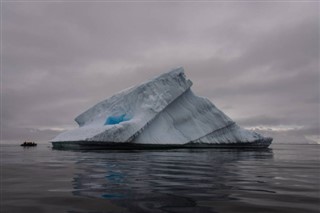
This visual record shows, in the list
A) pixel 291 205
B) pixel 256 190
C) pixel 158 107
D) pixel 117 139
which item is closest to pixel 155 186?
pixel 256 190

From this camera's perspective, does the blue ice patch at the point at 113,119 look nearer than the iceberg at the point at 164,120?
No

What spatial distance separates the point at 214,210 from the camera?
4191mm

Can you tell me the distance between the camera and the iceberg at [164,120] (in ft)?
92.8

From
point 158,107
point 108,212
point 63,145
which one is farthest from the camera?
point 63,145

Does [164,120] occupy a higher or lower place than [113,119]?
lower

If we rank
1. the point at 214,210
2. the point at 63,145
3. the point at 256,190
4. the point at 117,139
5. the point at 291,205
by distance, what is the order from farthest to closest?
the point at 63,145
the point at 117,139
the point at 256,190
the point at 291,205
the point at 214,210

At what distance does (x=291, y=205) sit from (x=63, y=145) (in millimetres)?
29571

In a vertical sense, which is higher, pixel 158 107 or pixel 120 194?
pixel 158 107

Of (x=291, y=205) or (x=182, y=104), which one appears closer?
(x=291, y=205)

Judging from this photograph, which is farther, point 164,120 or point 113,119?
point 164,120

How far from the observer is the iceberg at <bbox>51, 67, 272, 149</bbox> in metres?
28.3

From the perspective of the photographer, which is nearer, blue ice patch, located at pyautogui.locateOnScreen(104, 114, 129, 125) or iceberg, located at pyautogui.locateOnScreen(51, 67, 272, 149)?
iceberg, located at pyautogui.locateOnScreen(51, 67, 272, 149)

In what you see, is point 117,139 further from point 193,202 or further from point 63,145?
point 193,202

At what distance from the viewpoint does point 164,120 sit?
3114 cm
